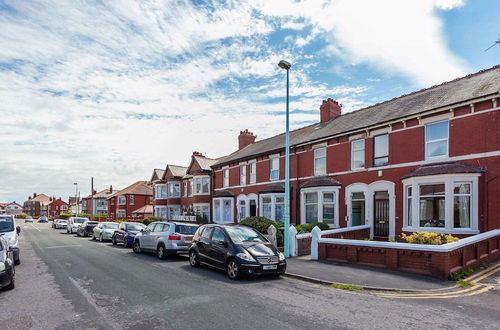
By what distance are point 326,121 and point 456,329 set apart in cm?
2044

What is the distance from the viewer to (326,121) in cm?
2502

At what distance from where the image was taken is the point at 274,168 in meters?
25.4

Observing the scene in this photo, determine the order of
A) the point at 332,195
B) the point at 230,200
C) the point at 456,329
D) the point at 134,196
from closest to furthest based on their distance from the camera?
1. the point at 456,329
2. the point at 332,195
3. the point at 230,200
4. the point at 134,196

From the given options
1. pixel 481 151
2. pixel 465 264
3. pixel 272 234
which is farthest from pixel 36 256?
pixel 481 151

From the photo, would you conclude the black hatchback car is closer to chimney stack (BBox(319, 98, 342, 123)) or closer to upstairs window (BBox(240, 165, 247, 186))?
chimney stack (BBox(319, 98, 342, 123))

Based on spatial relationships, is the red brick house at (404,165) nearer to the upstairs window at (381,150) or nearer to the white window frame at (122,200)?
the upstairs window at (381,150)

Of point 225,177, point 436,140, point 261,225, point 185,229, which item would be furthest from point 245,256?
point 225,177

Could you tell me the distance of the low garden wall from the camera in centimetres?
930

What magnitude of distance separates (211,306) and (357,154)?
46.4 feet

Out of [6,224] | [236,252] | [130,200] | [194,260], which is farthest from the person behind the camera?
[130,200]

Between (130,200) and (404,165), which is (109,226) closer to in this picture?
(404,165)

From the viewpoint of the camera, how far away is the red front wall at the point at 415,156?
512 inches

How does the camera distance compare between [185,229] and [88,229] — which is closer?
[185,229]

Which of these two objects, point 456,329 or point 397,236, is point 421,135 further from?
point 456,329
